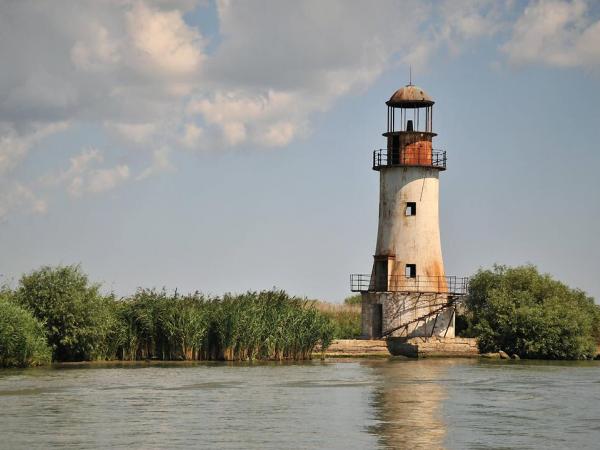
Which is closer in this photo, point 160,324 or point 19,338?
point 19,338

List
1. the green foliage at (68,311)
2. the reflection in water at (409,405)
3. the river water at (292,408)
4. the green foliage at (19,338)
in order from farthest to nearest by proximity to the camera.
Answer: the green foliage at (68,311), the green foliage at (19,338), the reflection in water at (409,405), the river water at (292,408)

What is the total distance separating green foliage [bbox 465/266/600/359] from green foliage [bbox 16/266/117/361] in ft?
70.0

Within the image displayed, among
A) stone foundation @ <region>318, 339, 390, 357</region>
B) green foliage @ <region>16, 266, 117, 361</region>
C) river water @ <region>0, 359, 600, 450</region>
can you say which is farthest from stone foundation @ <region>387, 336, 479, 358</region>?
green foliage @ <region>16, 266, 117, 361</region>

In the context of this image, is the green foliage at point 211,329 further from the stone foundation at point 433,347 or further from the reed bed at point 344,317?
the reed bed at point 344,317

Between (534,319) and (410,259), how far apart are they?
7425 mm

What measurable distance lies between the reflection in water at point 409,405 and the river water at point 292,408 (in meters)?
0.03

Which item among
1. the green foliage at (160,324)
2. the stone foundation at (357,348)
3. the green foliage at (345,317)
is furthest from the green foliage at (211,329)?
the green foliage at (345,317)

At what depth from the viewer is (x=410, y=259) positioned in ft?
204

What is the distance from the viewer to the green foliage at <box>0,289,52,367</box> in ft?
146

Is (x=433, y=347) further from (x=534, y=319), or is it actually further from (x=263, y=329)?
(x=263, y=329)

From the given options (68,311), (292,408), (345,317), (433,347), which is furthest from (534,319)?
(292,408)

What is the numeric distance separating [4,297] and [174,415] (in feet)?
63.3

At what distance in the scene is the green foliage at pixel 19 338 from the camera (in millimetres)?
44594

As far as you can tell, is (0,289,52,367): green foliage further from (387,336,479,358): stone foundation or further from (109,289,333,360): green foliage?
(387,336,479,358): stone foundation
